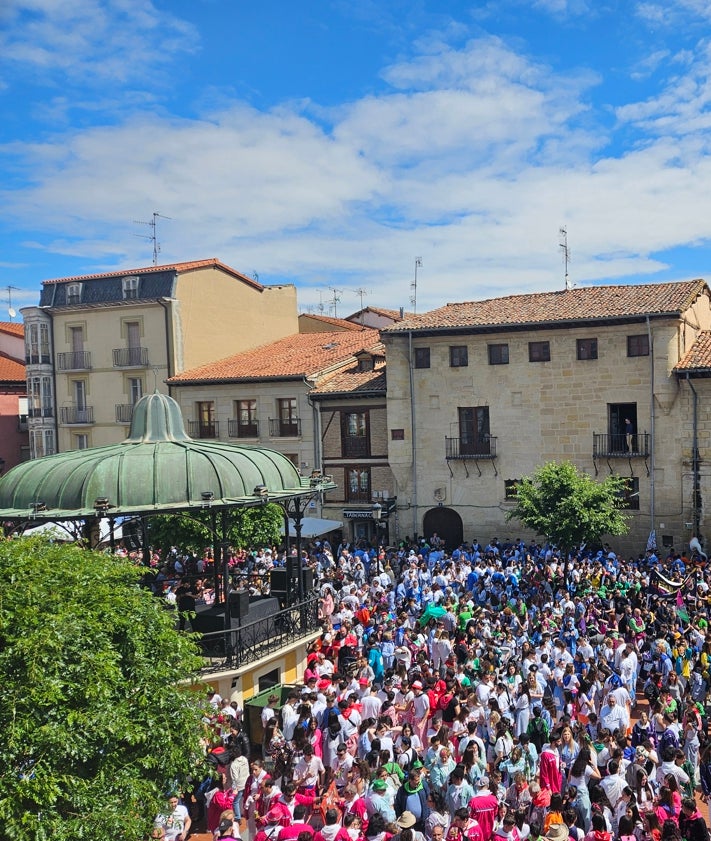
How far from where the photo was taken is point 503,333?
32.0 metres

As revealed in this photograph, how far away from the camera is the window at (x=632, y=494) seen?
98.4ft

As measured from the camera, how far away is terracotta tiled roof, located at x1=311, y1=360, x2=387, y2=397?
34.6 meters

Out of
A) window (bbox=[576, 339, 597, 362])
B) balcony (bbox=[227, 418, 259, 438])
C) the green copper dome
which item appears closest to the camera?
the green copper dome

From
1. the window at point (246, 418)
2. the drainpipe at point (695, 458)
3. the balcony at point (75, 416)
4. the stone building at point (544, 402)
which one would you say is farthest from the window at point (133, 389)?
the drainpipe at point (695, 458)

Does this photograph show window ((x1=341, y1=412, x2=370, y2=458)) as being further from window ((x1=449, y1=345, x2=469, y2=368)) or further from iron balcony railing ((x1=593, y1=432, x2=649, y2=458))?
iron balcony railing ((x1=593, y1=432, x2=649, y2=458))

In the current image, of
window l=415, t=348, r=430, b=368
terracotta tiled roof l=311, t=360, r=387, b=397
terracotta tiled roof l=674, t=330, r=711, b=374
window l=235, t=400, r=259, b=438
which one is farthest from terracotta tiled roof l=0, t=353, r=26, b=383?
terracotta tiled roof l=674, t=330, r=711, b=374

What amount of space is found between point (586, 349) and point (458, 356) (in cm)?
472

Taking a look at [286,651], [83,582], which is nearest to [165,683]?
[83,582]

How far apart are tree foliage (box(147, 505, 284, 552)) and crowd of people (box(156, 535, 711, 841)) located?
4494mm

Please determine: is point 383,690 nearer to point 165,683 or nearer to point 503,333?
point 165,683

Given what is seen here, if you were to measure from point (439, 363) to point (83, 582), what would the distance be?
24.7 meters

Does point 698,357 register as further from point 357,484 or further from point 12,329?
point 12,329

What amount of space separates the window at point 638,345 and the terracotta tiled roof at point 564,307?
95 centimetres

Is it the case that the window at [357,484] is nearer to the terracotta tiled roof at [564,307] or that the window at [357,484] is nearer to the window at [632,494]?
the terracotta tiled roof at [564,307]
